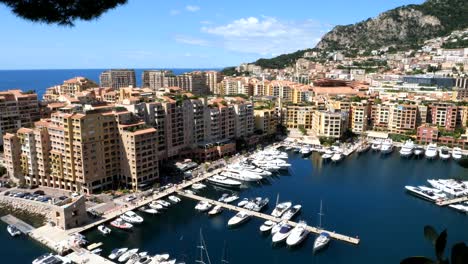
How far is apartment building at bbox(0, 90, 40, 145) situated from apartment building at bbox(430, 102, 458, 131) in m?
54.6

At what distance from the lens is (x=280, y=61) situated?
146500 mm

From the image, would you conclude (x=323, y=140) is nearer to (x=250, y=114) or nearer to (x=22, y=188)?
(x=250, y=114)

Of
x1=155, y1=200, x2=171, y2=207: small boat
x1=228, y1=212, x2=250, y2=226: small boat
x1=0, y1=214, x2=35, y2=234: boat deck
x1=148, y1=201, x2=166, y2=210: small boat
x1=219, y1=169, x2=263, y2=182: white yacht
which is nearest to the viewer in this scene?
x1=0, y1=214, x2=35, y2=234: boat deck

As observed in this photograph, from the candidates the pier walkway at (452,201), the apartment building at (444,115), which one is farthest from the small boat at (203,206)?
the apartment building at (444,115)

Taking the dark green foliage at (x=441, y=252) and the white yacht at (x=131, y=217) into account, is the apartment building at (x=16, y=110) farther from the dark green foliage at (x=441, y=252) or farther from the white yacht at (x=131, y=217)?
the dark green foliage at (x=441, y=252)

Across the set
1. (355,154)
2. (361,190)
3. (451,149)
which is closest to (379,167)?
(355,154)

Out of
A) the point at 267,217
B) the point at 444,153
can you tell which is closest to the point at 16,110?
the point at 267,217

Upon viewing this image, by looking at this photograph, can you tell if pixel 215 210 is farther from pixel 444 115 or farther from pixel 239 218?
pixel 444 115

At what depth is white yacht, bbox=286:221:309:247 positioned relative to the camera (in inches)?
976

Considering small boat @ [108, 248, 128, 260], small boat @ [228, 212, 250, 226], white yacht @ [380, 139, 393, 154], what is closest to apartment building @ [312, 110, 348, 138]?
white yacht @ [380, 139, 393, 154]

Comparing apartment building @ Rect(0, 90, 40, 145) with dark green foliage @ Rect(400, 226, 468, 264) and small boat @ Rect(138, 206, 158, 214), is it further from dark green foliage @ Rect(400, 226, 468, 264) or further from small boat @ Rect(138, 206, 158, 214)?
dark green foliage @ Rect(400, 226, 468, 264)

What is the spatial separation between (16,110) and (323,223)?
1486 inches

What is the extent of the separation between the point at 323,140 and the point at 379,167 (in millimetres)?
10157

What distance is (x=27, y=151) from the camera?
34.3 metres
